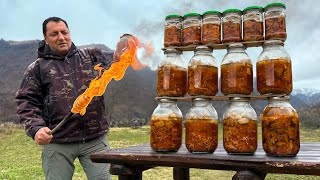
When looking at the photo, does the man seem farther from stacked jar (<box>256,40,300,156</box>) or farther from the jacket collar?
stacked jar (<box>256,40,300,156</box>)

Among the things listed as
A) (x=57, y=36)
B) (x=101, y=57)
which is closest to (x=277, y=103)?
(x=101, y=57)

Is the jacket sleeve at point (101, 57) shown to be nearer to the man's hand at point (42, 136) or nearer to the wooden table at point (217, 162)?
the man's hand at point (42, 136)

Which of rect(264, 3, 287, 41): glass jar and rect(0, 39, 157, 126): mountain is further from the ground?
rect(264, 3, 287, 41): glass jar

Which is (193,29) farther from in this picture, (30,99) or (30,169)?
(30,169)

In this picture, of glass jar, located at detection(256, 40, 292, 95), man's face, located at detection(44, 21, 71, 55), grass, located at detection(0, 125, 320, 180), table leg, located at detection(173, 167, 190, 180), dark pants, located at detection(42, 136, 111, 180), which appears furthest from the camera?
grass, located at detection(0, 125, 320, 180)

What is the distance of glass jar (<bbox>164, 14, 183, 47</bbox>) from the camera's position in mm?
3770

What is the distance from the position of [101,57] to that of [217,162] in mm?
2980

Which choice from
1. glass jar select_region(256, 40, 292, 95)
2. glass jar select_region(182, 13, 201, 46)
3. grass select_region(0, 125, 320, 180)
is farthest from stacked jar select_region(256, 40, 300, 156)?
grass select_region(0, 125, 320, 180)

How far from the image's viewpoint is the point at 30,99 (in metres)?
5.16

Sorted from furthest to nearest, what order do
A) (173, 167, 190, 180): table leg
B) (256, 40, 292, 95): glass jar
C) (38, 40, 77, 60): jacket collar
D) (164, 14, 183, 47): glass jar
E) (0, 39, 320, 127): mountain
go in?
(0, 39, 320, 127): mountain, (173, 167, 190, 180): table leg, (38, 40, 77, 60): jacket collar, (164, 14, 183, 47): glass jar, (256, 40, 292, 95): glass jar

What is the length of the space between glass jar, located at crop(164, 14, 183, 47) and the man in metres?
1.89

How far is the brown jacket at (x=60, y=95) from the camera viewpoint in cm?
511

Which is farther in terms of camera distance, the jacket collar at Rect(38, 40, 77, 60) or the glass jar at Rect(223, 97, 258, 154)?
the jacket collar at Rect(38, 40, 77, 60)

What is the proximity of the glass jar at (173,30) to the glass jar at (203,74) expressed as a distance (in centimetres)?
27
